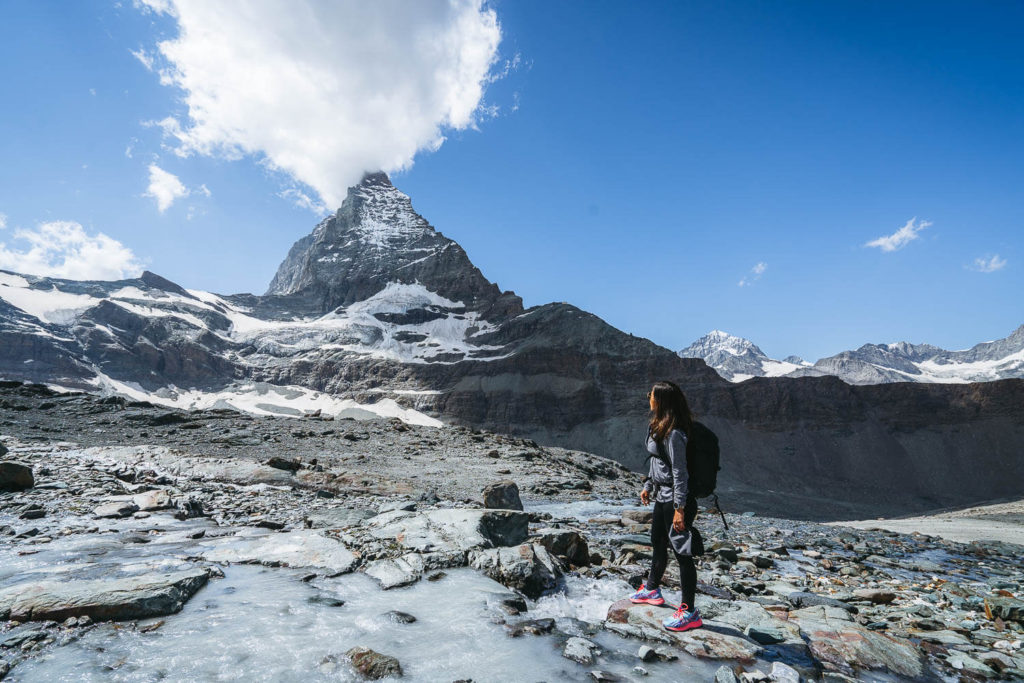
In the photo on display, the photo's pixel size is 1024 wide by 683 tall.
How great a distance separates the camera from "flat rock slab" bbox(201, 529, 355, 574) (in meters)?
6.61

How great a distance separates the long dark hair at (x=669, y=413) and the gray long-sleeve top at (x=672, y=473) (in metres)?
0.08

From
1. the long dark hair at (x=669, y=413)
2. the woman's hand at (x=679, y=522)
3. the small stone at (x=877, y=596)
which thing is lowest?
the small stone at (x=877, y=596)

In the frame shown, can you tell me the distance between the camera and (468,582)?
6121 mm

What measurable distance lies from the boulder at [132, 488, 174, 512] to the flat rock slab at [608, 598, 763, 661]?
9.85 meters

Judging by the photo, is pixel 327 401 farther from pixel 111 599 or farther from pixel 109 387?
pixel 111 599

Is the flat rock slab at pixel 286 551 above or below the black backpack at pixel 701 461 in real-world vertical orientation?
below

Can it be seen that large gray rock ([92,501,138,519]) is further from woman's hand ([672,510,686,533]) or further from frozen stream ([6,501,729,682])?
woman's hand ([672,510,686,533])

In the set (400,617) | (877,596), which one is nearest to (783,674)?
(400,617)

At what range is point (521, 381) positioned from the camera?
132 meters

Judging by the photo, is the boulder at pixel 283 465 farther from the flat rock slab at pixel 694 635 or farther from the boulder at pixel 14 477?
the flat rock slab at pixel 694 635

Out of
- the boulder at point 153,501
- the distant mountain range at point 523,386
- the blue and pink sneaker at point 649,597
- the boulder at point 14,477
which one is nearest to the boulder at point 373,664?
the blue and pink sneaker at point 649,597

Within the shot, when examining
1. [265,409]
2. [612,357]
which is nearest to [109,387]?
[265,409]

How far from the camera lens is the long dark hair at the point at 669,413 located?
5.52 m

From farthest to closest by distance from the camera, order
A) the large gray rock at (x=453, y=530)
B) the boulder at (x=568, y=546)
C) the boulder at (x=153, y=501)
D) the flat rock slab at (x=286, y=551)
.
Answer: the boulder at (x=153, y=501) → the boulder at (x=568, y=546) → the large gray rock at (x=453, y=530) → the flat rock slab at (x=286, y=551)
